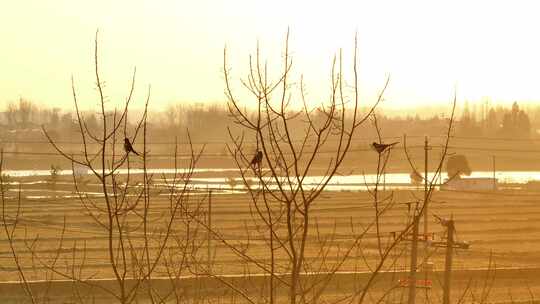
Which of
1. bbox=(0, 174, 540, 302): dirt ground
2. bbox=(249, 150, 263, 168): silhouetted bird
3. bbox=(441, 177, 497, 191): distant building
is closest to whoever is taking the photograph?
bbox=(249, 150, 263, 168): silhouetted bird

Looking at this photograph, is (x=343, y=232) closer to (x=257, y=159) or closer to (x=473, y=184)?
(x=257, y=159)

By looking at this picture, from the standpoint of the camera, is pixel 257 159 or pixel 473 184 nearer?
pixel 257 159

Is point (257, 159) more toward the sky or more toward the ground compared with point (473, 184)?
more toward the sky

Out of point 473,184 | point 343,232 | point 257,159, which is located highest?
point 257,159

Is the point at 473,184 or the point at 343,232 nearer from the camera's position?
the point at 343,232

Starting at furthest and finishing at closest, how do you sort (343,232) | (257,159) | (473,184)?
(473,184) < (343,232) < (257,159)

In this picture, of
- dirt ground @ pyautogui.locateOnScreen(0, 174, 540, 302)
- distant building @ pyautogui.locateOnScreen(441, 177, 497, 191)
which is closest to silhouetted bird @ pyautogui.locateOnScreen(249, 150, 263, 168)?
dirt ground @ pyautogui.locateOnScreen(0, 174, 540, 302)

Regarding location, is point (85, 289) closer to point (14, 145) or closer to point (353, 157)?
point (353, 157)

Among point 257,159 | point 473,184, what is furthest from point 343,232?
point 473,184

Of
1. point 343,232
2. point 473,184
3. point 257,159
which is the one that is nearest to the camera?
point 257,159

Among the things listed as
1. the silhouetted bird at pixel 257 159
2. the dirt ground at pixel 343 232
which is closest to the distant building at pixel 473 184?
the dirt ground at pixel 343 232

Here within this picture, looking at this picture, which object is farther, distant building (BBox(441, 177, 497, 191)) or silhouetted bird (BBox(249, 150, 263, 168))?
distant building (BBox(441, 177, 497, 191))

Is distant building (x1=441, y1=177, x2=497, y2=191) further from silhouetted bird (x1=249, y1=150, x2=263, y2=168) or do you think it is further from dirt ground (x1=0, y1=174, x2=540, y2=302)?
silhouetted bird (x1=249, y1=150, x2=263, y2=168)

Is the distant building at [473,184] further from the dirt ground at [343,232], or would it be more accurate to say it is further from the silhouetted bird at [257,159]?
the silhouetted bird at [257,159]
